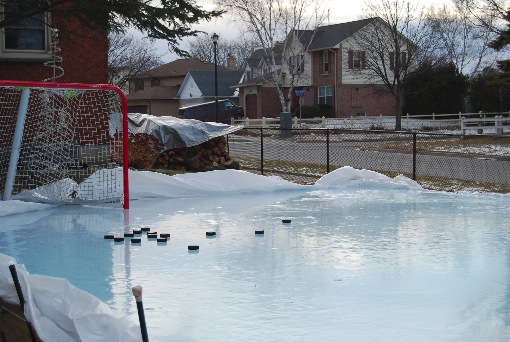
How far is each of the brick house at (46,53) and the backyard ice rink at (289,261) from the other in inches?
169

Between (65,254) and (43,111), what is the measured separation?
5.44 meters

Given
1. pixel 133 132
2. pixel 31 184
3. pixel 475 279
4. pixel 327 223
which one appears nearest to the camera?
pixel 475 279

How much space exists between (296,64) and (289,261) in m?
44.5

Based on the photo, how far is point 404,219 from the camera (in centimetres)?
971

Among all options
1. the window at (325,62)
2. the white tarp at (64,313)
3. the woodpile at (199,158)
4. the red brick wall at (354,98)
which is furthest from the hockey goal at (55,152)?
the window at (325,62)

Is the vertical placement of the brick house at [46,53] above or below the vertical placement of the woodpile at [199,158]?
above

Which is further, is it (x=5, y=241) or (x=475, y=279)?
(x=5, y=241)

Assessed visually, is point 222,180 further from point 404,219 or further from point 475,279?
point 475,279

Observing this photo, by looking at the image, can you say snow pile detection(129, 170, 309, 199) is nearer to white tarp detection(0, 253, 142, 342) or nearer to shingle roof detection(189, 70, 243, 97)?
white tarp detection(0, 253, 142, 342)

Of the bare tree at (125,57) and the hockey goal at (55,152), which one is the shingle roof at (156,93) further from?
the hockey goal at (55,152)

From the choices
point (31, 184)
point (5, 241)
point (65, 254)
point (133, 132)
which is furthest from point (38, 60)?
point (65, 254)

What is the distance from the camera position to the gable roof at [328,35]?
47.8m

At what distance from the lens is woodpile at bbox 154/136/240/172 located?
17.3 m

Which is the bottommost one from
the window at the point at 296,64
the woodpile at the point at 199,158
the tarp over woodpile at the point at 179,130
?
the woodpile at the point at 199,158
